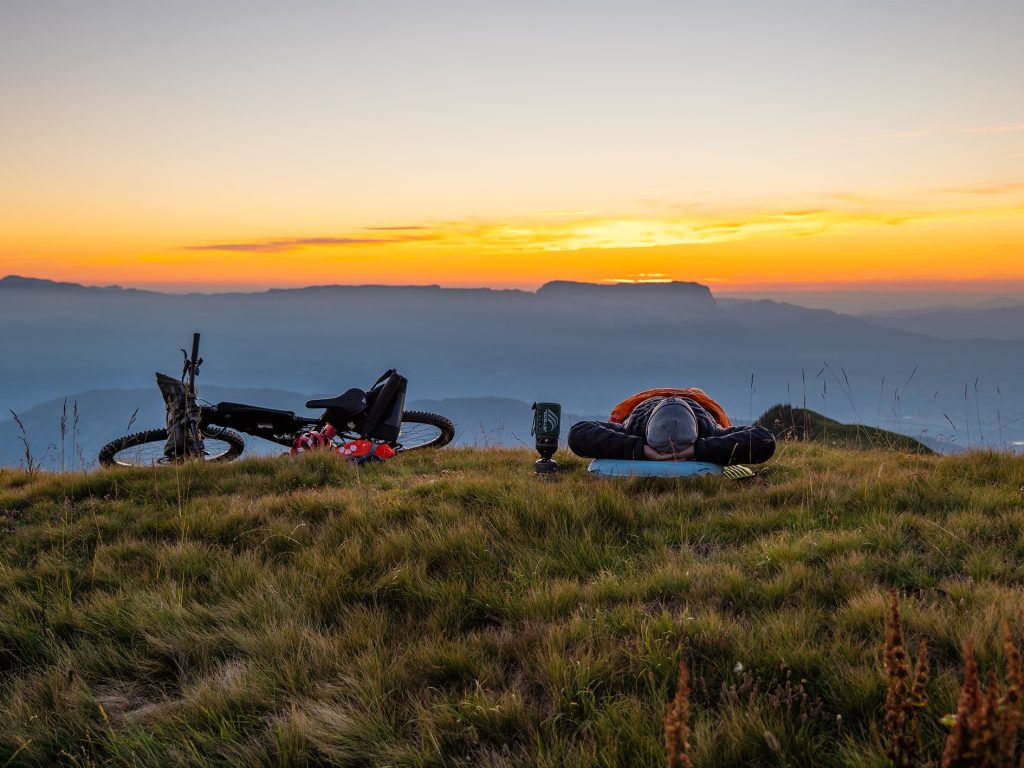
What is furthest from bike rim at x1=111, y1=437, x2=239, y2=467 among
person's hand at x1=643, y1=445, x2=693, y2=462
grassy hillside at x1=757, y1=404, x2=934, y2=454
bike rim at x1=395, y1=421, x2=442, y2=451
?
grassy hillside at x1=757, y1=404, x2=934, y2=454

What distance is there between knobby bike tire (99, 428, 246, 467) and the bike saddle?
1351mm

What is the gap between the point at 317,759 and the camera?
8.63 ft

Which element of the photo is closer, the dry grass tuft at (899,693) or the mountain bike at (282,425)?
the dry grass tuft at (899,693)

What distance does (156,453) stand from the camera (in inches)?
357

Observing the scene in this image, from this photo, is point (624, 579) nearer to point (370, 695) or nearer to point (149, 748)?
point (370, 695)

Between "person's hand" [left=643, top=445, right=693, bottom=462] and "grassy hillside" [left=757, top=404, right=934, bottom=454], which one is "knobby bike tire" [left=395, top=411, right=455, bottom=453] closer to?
"person's hand" [left=643, top=445, right=693, bottom=462]

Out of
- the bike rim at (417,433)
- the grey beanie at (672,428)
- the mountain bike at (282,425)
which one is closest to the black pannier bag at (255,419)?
the mountain bike at (282,425)

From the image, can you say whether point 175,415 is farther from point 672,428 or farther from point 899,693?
point 899,693

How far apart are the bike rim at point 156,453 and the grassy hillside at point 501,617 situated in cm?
233

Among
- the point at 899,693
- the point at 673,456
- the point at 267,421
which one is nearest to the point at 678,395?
the point at 673,456

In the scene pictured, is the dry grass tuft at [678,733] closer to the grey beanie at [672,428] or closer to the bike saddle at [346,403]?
the grey beanie at [672,428]

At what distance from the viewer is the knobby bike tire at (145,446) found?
895 centimetres

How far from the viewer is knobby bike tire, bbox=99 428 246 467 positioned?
29.4ft

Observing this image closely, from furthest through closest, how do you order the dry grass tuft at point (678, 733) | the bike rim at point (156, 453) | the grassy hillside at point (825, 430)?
the grassy hillside at point (825, 430)
the bike rim at point (156, 453)
the dry grass tuft at point (678, 733)
